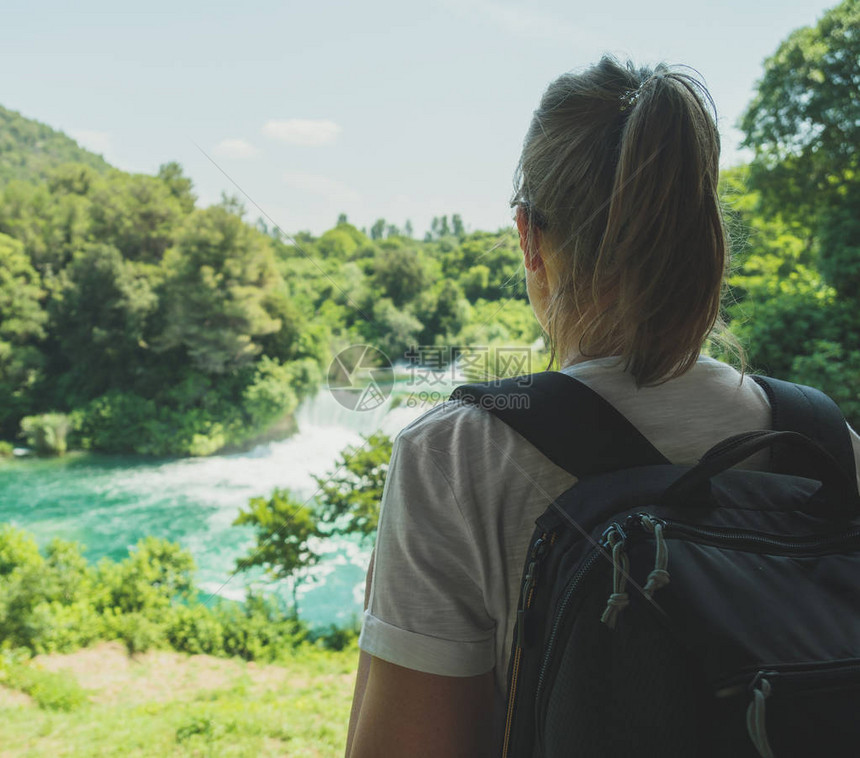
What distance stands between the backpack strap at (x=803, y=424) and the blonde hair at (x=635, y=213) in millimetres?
81

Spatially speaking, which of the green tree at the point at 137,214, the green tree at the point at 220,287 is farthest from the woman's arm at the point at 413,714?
the green tree at the point at 137,214

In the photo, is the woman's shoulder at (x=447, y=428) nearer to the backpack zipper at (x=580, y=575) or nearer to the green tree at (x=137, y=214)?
the backpack zipper at (x=580, y=575)

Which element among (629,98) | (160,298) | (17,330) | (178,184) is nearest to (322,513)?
(629,98)

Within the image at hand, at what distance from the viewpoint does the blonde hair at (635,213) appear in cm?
43

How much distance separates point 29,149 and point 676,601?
1337cm

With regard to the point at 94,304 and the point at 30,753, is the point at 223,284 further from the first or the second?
the point at 30,753

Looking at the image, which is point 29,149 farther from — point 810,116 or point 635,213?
point 635,213

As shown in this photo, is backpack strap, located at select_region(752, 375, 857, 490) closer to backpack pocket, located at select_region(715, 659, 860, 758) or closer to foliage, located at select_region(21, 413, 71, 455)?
backpack pocket, located at select_region(715, 659, 860, 758)

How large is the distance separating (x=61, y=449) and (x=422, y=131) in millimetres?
7974

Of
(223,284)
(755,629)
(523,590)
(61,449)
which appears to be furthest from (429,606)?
(61,449)

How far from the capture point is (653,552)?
0.34 meters

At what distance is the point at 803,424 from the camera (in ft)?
1.52

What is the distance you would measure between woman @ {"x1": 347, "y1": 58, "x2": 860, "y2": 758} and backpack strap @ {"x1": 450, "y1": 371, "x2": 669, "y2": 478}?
0.04ft

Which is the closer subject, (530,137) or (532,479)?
(532,479)
